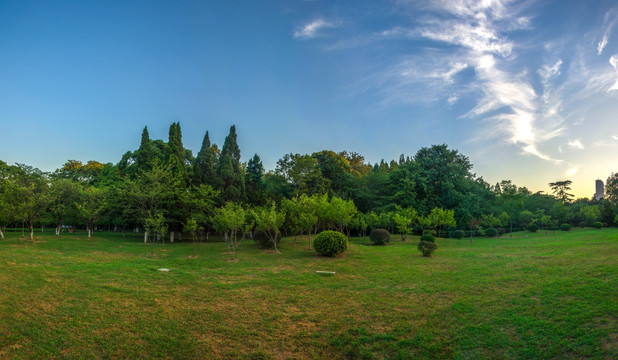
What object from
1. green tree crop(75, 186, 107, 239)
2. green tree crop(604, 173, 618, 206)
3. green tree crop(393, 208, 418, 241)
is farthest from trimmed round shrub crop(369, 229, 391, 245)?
green tree crop(604, 173, 618, 206)

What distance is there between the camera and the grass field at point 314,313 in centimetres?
590

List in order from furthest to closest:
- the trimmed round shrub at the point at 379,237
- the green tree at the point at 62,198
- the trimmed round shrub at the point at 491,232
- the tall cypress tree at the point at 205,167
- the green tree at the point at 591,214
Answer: the green tree at the point at 591,214, the trimmed round shrub at the point at 491,232, the tall cypress tree at the point at 205,167, the trimmed round shrub at the point at 379,237, the green tree at the point at 62,198

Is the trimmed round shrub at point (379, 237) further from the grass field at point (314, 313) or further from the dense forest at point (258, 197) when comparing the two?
the grass field at point (314, 313)

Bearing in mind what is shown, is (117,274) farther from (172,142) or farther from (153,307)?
(172,142)

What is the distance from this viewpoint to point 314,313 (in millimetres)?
7965

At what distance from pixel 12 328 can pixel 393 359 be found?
804 cm

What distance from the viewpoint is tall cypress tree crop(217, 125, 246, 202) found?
3053 centimetres

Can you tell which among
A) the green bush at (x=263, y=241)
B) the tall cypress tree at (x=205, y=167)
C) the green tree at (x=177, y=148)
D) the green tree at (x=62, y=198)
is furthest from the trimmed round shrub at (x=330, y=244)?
the green tree at (x=62, y=198)

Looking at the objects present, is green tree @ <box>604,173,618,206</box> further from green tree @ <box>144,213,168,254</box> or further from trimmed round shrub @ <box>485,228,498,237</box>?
green tree @ <box>144,213,168,254</box>

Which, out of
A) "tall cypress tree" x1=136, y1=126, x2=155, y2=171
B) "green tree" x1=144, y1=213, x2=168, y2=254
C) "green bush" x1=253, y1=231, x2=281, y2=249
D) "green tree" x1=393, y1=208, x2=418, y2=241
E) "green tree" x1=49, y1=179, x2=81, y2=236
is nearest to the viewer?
"green tree" x1=144, y1=213, x2=168, y2=254

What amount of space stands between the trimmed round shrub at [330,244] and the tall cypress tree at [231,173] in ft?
50.5

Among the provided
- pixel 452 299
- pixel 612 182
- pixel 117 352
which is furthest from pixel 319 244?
pixel 612 182

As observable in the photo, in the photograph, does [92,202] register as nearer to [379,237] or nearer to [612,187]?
[379,237]

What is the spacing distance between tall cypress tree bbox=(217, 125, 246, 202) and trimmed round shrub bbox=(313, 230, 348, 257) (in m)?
15.4
